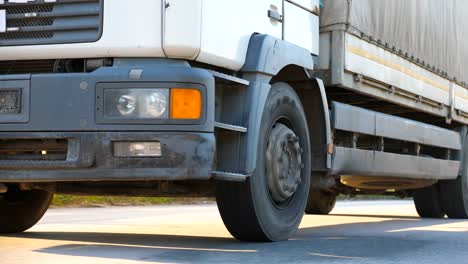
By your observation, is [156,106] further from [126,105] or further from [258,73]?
[258,73]

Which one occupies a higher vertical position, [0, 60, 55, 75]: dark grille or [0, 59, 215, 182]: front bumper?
[0, 60, 55, 75]: dark grille

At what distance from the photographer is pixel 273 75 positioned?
6.24m

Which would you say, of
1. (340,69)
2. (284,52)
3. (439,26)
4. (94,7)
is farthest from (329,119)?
(439,26)

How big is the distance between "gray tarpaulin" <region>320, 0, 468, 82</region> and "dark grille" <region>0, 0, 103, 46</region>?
246 cm

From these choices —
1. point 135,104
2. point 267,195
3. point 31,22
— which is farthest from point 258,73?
point 31,22

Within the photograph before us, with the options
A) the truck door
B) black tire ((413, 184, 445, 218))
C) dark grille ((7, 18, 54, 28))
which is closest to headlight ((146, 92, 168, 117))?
dark grille ((7, 18, 54, 28))

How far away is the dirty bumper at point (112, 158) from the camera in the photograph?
536cm

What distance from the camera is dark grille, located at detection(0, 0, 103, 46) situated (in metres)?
5.46

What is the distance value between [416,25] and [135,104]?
4.87m

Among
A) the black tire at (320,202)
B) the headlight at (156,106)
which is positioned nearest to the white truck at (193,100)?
the headlight at (156,106)

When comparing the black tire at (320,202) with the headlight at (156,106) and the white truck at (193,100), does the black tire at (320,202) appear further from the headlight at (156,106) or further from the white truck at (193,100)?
the headlight at (156,106)

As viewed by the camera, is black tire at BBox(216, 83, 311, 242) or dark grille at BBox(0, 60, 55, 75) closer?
dark grille at BBox(0, 60, 55, 75)

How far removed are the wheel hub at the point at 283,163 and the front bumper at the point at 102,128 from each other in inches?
39.8

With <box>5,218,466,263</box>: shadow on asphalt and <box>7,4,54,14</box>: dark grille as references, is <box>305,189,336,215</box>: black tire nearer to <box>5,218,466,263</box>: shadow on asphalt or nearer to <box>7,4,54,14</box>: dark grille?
<box>5,218,466,263</box>: shadow on asphalt
